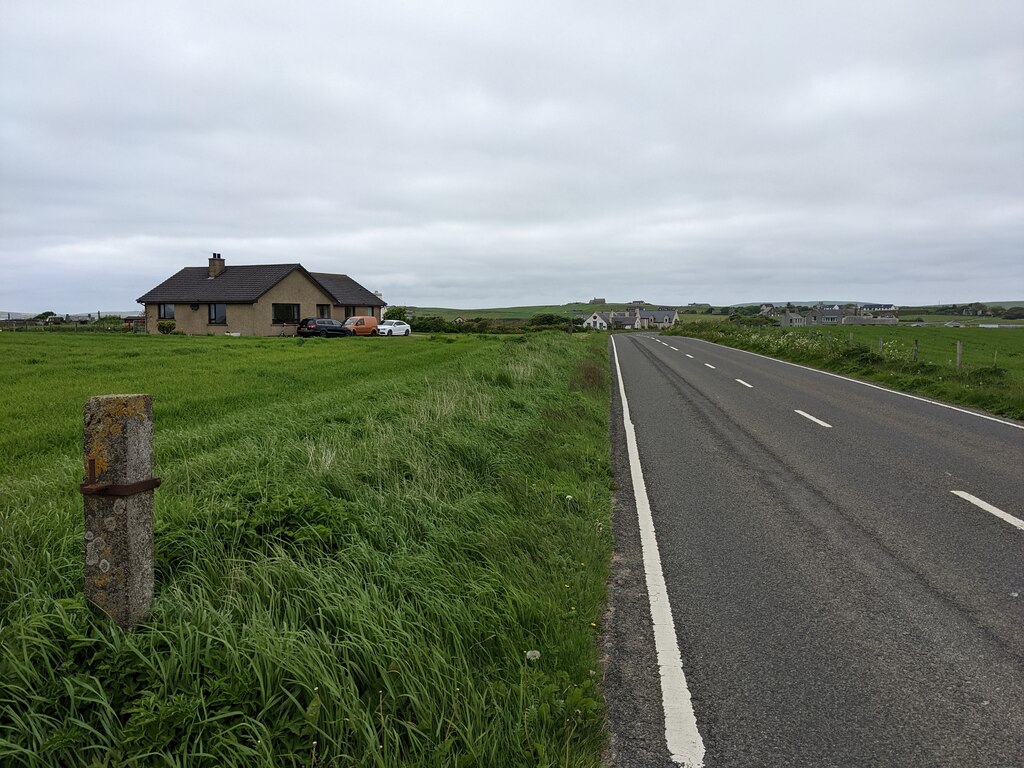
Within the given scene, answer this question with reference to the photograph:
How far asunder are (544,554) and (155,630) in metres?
2.60

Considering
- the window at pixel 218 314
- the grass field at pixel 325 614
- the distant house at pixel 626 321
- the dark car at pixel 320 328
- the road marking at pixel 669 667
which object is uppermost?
the distant house at pixel 626 321

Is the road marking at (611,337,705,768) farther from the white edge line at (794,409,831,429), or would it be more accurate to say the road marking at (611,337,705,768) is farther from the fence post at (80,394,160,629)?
the white edge line at (794,409,831,429)

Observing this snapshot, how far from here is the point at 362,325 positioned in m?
45.4

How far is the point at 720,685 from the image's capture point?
3.22 meters

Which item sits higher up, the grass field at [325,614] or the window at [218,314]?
the window at [218,314]

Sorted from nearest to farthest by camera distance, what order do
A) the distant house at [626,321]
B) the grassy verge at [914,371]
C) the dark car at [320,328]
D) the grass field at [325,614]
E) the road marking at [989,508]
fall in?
the grass field at [325,614]
the road marking at [989,508]
the grassy verge at [914,371]
the dark car at [320,328]
the distant house at [626,321]

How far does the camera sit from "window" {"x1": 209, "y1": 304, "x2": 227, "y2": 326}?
43.7m

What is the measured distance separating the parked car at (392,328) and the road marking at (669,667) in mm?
44074

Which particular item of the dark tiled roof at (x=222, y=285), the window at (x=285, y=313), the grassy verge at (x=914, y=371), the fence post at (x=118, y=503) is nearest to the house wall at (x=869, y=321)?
the grassy verge at (x=914, y=371)

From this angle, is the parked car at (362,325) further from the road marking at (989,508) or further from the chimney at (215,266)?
the road marking at (989,508)

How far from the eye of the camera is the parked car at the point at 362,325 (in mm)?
44794

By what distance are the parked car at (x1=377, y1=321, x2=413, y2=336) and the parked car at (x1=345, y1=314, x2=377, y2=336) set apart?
1.30 meters

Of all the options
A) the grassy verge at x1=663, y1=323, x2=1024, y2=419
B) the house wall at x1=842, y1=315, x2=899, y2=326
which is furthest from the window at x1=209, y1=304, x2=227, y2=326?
the house wall at x1=842, y1=315, x2=899, y2=326

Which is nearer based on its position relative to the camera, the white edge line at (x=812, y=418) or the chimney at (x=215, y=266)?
the white edge line at (x=812, y=418)
